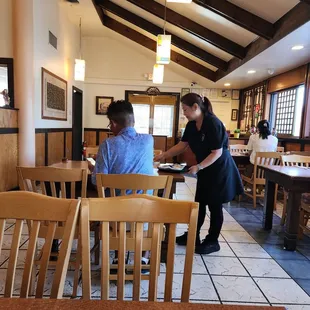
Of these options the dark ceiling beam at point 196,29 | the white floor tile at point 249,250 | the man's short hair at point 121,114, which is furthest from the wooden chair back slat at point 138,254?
the dark ceiling beam at point 196,29

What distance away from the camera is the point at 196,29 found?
485cm

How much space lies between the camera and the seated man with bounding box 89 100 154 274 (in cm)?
171

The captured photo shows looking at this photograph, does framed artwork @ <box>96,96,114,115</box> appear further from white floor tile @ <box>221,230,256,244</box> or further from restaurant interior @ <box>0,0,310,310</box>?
white floor tile @ <box>221,230,256,244</box>

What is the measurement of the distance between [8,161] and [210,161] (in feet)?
9.66

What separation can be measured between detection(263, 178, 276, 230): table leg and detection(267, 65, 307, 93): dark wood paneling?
2977mm

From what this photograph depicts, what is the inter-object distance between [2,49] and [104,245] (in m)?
4.17

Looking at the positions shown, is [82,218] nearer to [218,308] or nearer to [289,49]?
[218,308]

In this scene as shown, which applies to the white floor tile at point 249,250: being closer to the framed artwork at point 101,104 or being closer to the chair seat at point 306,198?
the chair seat at point 306,198

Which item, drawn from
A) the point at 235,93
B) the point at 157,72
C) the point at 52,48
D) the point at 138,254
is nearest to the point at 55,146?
the point at 52,48

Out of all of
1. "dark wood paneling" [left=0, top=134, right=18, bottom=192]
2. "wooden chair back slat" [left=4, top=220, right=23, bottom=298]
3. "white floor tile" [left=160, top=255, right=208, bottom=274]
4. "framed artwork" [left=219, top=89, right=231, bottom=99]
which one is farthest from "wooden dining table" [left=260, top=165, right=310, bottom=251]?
"framed artwork" [left=219, top=89, right=231, bottom=99]

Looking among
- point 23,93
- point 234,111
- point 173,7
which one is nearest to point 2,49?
point 23,93

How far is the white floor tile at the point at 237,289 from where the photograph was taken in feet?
5.81

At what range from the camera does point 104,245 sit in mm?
893

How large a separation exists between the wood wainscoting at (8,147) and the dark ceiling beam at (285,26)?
3.79 meters
